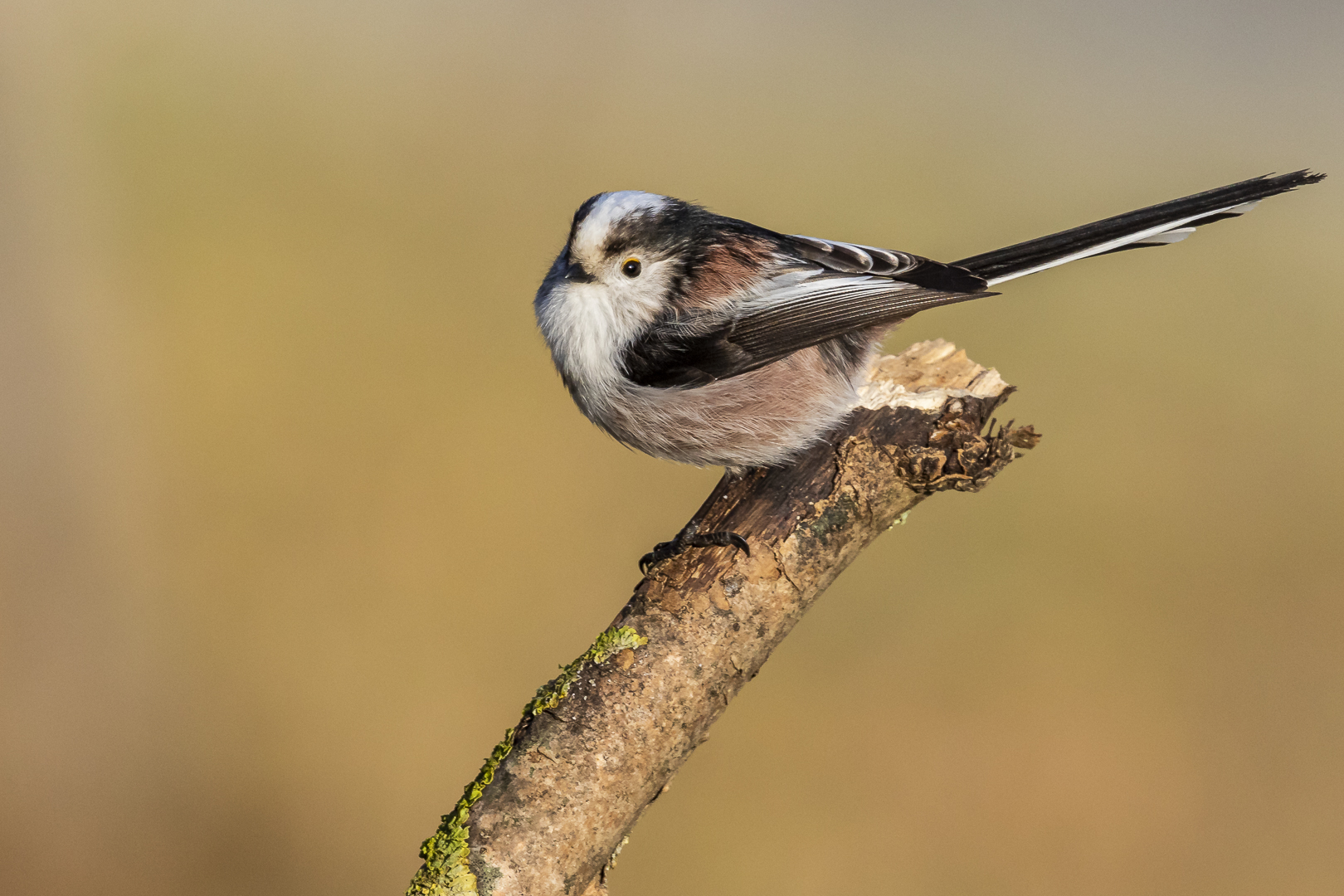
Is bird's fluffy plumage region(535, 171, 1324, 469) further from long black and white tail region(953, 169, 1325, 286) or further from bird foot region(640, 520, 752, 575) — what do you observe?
bird foot region(640, 520, 752, 575)

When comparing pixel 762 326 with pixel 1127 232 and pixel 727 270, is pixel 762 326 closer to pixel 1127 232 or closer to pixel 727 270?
pixel 727 270

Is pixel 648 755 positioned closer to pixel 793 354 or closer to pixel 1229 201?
pixel 793 354

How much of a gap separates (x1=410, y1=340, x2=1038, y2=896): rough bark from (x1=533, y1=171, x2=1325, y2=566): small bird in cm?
17

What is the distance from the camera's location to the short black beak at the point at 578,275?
10.1 feet

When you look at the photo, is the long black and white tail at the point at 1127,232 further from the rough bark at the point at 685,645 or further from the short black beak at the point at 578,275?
the short black beak at the point at 578,275

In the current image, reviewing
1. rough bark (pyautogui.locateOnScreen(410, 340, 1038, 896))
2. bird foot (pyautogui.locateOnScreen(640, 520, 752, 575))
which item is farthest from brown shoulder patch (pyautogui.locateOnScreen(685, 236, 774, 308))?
bird foot (pyautogui.locateOnScreen(640, 520, 752, 575))

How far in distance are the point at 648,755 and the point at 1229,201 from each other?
8.73 feet

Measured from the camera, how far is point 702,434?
123 inches

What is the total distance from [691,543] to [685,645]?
0.40 metres

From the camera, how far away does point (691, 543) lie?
2.98 metres

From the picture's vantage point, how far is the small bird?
10.1ft

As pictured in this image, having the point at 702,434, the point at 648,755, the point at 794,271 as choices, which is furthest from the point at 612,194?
the point at 648,755

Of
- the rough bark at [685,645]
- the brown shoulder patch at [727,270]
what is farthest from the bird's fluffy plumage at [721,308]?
the rough bark at [685,645]

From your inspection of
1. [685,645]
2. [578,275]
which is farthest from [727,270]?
[685,645]
